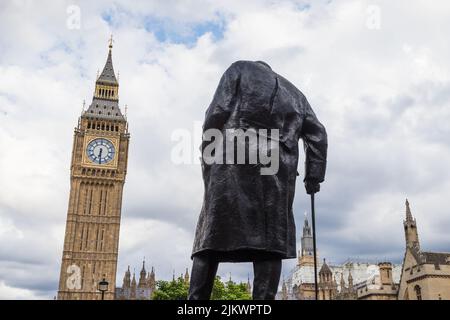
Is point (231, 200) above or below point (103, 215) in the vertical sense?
below

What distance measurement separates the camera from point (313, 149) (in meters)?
7.14

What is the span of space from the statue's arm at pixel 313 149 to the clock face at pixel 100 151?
281 feet

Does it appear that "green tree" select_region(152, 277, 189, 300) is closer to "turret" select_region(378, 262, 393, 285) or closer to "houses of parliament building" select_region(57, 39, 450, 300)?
"turret" select_region(378, 262, 393, 285)

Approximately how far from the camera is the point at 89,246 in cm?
8681

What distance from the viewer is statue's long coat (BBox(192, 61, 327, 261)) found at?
612 cm

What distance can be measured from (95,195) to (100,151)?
298 inches

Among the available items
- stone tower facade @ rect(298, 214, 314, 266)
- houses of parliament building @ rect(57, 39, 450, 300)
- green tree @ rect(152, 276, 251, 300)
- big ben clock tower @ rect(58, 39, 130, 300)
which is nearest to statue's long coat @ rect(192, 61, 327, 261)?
green tree @ rect(152, 276, 251, 300)

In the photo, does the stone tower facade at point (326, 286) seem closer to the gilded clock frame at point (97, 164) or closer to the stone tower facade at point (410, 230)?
the stone tower facade at point (410, 230)

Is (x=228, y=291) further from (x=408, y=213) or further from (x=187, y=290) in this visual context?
(x=408, y=213)
